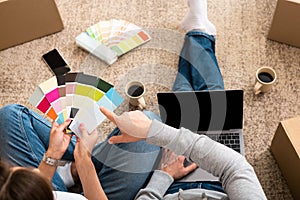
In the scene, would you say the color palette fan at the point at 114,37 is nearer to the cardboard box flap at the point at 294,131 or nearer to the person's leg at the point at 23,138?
the person's leg at the point at 23,138

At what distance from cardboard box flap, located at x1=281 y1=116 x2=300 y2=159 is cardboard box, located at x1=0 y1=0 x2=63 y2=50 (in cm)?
93

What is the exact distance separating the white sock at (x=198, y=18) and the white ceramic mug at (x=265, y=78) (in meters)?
0.25

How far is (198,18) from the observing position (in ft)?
5.26

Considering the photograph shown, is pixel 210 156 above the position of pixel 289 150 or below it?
above

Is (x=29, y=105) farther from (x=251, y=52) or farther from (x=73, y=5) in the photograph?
(x=251, y=52)

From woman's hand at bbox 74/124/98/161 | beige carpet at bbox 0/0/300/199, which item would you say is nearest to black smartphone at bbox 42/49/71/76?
beige carpet at bbox 0/0/300/199

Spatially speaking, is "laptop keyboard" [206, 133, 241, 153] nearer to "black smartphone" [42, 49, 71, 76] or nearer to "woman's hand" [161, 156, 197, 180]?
"woman's hand" [161, 156, 197, 180]

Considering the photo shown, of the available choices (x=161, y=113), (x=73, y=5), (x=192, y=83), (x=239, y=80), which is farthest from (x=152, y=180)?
(x=73, y=5)

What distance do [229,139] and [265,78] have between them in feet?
0.98

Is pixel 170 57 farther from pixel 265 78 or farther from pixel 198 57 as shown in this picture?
pixel 265 78

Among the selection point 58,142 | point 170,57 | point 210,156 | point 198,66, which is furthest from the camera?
point 170,57

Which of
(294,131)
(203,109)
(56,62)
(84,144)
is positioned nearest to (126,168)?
(84,144)

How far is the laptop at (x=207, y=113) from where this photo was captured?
1.26m

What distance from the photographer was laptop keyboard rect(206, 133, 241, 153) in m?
1.35
